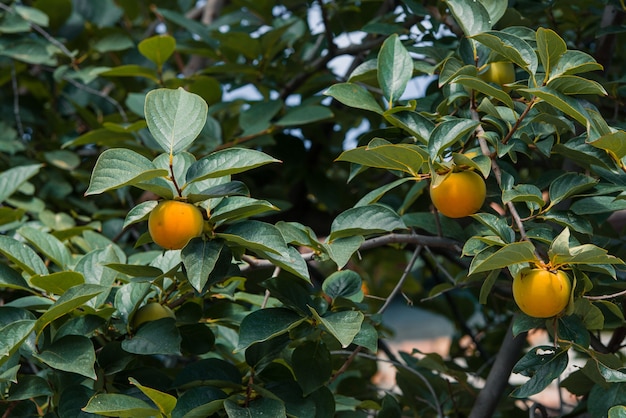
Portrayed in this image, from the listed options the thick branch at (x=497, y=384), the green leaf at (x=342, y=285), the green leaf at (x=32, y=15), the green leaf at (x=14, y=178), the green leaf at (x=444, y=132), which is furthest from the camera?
the green leaf at (x=32, y=15)

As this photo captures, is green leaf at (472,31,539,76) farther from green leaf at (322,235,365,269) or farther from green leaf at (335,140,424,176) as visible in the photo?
green leaf at (322,235,365,269)

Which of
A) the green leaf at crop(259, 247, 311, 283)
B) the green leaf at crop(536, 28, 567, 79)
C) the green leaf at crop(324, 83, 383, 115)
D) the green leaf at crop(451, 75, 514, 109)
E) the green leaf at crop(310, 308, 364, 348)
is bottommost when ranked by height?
the green leaf at crop(310, 308, 364, 348)

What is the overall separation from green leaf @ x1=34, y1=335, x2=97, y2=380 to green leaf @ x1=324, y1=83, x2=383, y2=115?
0.39 m

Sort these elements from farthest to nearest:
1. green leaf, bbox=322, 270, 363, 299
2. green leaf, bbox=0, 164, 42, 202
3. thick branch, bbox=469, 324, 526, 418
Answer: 1. green leaf, bbox=0, 164, 42, 202
2. thick branch, bbox=469, 324, 526, 418
3. green leaf, bbox=322, 270, 363, 299

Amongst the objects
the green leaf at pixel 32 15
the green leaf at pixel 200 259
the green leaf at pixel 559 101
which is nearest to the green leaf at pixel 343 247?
the green leaf at pixel 200 259

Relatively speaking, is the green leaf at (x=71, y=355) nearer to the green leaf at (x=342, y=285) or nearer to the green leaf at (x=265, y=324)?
the green leaf at (x=265, y=324)

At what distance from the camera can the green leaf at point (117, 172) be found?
0.70 meters

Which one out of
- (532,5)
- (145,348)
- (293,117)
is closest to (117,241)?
(293,117)

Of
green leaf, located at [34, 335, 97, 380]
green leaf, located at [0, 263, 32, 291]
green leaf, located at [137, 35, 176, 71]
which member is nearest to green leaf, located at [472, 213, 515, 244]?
green leaf, located at [34, 335, 97, 380]

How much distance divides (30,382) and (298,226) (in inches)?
13.7

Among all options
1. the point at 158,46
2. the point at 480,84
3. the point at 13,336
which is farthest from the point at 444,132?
the point at 158,46

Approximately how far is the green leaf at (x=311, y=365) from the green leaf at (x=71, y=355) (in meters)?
0.23

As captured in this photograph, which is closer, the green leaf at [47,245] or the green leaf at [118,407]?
the green leaf at [118,407]

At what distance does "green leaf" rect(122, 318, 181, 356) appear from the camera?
2.77 feet
